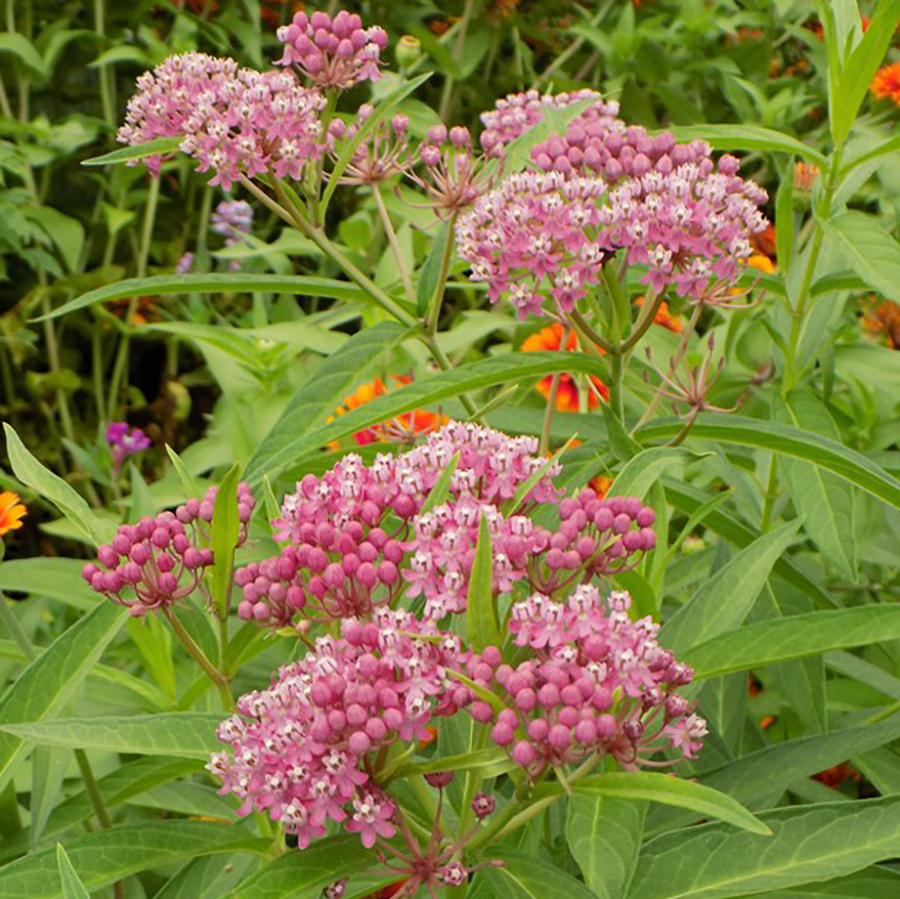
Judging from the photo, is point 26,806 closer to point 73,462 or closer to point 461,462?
point 461,462

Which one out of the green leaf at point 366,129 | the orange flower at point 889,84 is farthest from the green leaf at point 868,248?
the orange flower at point 889,84

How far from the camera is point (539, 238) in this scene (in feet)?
3.95

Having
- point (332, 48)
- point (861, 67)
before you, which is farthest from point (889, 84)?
point (332, 48)

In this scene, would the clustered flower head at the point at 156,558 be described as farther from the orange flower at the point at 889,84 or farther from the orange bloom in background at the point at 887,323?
the orange flower at the point at 889,84

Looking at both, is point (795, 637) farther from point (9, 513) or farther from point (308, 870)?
point (9, 513)

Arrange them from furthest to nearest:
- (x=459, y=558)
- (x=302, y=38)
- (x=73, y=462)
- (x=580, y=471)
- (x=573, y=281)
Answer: (x=73, y=462) → (x=302, y=38) → (x=580, y=471) → (x=573, y=281) → (x=459, y=558)

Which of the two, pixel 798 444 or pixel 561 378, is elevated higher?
pixel 798 444

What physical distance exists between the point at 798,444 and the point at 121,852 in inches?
26.3

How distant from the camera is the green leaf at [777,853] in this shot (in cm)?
92

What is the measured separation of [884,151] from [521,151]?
374 mm

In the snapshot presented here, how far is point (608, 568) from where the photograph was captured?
38.2 inches

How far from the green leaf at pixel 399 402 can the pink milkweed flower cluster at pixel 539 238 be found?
6 cm

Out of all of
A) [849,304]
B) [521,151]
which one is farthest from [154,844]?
[849,304]

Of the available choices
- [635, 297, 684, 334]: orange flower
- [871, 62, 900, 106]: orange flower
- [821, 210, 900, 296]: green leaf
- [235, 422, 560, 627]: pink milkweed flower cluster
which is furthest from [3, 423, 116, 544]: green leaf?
[871, 62, 900, 106]: orange flower
